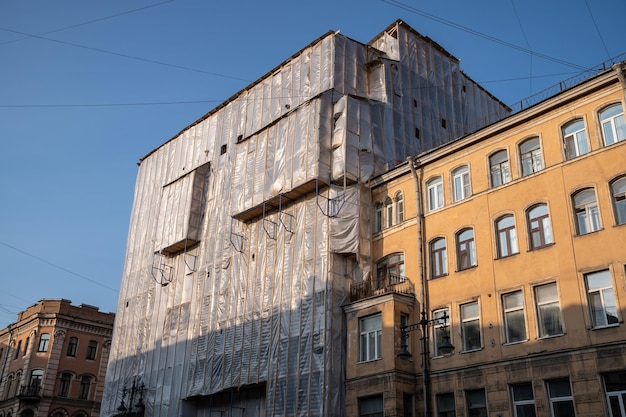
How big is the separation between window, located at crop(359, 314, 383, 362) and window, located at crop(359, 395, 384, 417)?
1.75 m

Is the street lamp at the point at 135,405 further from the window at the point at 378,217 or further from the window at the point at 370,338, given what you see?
the window at the point at 378,217

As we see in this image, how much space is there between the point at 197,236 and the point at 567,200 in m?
25.7

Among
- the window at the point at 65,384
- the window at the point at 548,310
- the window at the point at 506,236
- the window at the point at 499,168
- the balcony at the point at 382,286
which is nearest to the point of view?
the window at the point at 548,310

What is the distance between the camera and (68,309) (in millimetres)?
61188

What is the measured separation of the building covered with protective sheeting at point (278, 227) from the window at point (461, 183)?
5223mm

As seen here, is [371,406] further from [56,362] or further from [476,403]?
[56,362]

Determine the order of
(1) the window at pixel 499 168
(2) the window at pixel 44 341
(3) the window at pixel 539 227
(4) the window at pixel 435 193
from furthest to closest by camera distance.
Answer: (2) the window at pixel 44 341
(4) the window at pixel 435 193
(1) the window at pixel 499 168
(3) the window at pixel 539 227

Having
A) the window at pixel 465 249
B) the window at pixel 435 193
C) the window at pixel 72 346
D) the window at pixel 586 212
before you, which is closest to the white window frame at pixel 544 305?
the window at pixel 586 212

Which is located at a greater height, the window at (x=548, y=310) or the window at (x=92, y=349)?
the window at (x=92, y=349)

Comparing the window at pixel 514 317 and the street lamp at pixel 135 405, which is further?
the street lamp at pixel 135 405

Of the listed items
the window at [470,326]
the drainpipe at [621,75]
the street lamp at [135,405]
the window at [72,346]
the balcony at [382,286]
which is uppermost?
the drainpipe at [621,75]

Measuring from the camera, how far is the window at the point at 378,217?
3325 cm

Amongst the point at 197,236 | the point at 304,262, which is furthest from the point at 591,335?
the point at 197,236

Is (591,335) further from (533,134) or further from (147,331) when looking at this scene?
(147,331)
